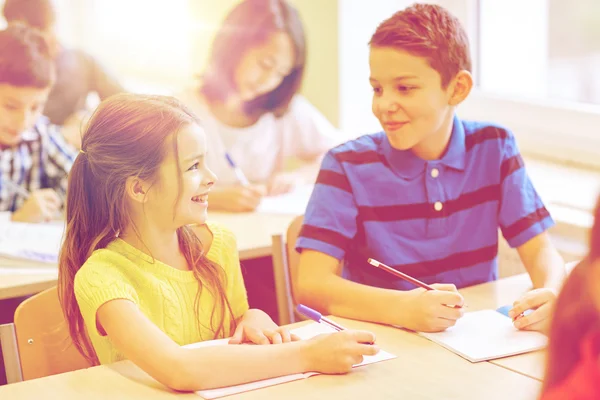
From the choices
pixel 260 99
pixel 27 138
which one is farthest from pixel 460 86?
pixel 27 138

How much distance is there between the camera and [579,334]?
774 mm

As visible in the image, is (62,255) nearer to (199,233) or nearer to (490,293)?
(199,233)

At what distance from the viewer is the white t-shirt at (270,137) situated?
9.57 ft

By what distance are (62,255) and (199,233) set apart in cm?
26

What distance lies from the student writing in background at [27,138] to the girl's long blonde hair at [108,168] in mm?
1063

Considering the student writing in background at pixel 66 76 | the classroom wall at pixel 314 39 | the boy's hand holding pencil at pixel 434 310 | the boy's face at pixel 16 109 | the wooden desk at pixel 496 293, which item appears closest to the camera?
the boy's hand holding pencil at pixel 434 310

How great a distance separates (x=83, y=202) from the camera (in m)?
1.51

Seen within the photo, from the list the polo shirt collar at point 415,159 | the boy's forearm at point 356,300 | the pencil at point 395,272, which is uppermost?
the polo shirt collar at point 415,159

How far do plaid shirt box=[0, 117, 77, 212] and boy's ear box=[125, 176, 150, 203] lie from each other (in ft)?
4.14

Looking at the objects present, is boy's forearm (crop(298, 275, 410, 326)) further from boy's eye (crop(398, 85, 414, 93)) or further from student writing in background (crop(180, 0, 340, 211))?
student writing in background (crop(180, 0, 340, 211))

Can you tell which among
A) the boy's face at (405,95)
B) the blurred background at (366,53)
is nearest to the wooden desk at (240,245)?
the boy's face at (405,95)

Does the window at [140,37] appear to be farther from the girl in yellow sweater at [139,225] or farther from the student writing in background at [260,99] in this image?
the girl in yellow sweater at [139,225]

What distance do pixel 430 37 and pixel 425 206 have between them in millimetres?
345

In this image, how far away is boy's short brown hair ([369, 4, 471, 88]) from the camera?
5.68 ft
